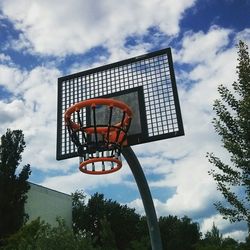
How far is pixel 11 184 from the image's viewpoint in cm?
2144

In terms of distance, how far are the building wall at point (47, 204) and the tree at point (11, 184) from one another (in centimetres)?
662

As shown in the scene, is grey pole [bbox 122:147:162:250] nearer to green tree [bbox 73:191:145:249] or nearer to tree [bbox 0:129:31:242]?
tree [bbox 0:129:31:242]

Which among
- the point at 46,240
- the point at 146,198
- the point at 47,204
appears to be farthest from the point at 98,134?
the point at 47,204

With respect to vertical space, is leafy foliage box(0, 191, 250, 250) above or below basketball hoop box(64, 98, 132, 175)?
above

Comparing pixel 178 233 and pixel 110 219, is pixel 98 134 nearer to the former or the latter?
pixel 110 219

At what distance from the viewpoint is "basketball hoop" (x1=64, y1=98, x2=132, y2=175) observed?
7.68 m

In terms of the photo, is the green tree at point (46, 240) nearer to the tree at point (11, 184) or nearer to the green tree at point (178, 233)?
the tree at point (11, 184)

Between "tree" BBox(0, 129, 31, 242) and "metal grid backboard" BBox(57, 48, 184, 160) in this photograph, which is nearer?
"metal grid backboard" BBox(57, 48, 184, 160)

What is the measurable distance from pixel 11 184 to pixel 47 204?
9.61m

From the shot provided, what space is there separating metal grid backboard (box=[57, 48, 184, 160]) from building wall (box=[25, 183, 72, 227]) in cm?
1985

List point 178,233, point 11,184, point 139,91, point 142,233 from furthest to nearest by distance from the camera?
point 178,233 < point 142,233 < point 11,184 < point 139,91

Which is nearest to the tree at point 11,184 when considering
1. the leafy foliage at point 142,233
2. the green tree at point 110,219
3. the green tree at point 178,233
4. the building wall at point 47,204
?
the leafy foliage at point 142,233

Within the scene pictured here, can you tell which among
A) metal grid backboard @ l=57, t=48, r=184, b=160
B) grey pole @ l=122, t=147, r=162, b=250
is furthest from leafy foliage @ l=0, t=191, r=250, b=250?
metal grid backboard @ l=57, t=48, r=184, b=160

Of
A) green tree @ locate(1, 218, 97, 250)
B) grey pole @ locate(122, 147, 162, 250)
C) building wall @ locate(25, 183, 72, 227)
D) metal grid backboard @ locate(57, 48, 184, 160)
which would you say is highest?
building wall @ locate(25, 183, 72, 227)
